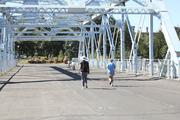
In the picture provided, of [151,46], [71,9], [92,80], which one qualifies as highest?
[71,9]

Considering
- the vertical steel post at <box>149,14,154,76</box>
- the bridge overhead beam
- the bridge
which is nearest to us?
the bridge

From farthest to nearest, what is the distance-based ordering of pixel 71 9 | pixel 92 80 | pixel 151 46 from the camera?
pixel 151 46, pixel 71 9, pixel 92 80

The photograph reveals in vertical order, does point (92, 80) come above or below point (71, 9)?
below

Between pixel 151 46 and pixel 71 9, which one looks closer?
pixel 71 9

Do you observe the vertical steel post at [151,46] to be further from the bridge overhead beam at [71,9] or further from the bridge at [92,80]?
the bridge overhead beam at [71,9]

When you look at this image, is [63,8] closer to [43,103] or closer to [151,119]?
[43,103]

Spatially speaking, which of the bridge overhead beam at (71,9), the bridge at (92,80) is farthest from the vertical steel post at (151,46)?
the bridge overhead beam at (71,9)

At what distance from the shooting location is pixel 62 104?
17453mm

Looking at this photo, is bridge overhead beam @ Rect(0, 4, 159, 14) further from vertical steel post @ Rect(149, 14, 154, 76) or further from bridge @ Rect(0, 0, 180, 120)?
vertical steel post @ Rect(149, 14, 154, 76)

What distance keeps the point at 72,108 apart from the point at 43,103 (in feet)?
7.10

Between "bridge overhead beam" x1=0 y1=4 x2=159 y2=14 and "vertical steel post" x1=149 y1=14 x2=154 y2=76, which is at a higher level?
"bridge overhead beam" x1=0 y1=4 x2=159 y2=14

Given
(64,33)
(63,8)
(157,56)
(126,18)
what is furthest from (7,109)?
(64,33)

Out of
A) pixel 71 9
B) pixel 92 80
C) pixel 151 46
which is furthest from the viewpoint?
pixel 151 46

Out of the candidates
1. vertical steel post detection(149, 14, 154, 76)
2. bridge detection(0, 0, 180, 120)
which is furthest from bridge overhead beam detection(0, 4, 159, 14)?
vertical steel post detection(149, 14, 154, 76)
